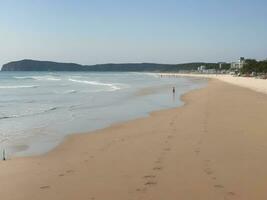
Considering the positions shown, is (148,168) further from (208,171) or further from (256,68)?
(256,68)

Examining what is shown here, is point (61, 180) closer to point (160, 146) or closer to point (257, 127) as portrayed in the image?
point (160, 146)

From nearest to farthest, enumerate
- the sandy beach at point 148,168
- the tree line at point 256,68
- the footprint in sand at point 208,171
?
1. the sandy beach at point 148,168
2. the footprint in sand at point 208,171
3. the tree line at point 256,68

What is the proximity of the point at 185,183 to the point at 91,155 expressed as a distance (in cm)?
363

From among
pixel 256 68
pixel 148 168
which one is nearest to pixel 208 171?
pixel 148 168

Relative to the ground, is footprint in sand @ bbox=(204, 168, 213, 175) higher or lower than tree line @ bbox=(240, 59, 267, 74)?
higher

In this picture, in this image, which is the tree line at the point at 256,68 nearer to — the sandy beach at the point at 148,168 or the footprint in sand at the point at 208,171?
the sandy beach at the point at 148,168

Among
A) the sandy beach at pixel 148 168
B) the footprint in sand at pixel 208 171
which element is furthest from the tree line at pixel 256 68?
the footprint in sand at pixel 208 171

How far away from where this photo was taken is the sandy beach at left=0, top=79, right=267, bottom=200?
7.29m

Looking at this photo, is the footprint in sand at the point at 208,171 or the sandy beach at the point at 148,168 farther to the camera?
the footprint in sand at the point at 208,171

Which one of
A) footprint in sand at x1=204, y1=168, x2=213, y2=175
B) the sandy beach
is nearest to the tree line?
the sandy beach

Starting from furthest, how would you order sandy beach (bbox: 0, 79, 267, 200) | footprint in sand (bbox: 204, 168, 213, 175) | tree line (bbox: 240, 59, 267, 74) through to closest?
tree line (bbox: 240, 59, 267, 74), footprint in sand (bbox: 204, 168, 213, 175), sandy beach (bbox: 0, 79, 267, 200)

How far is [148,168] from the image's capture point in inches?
353

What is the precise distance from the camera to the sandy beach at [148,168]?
729 centimetres

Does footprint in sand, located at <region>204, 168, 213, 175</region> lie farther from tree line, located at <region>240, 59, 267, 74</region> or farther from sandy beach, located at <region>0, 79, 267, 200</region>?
tree line, located at <region>240, 59, 267, 74</region>
